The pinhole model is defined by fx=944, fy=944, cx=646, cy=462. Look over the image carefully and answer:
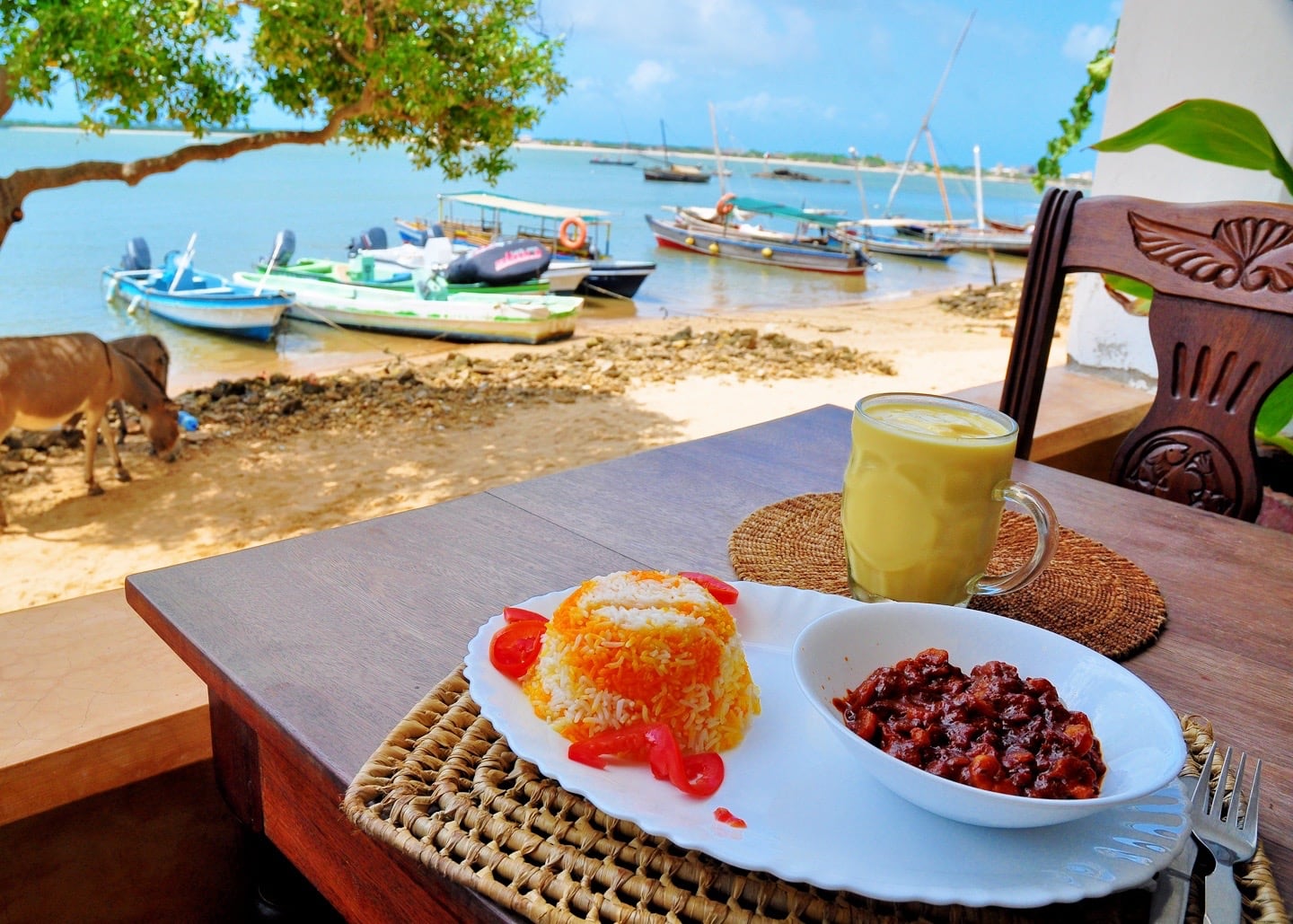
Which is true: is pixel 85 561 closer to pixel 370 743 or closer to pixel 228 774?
pixel 228 774

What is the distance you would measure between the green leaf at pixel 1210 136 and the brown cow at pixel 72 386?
162 inches

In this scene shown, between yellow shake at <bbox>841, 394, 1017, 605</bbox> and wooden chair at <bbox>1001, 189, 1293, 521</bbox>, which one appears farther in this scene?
wooden chair at <bbox>1001, 189, 1293, 521</bbox>

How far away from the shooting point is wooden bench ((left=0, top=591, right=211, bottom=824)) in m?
0.99

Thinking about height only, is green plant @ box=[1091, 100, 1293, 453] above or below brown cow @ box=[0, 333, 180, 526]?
above

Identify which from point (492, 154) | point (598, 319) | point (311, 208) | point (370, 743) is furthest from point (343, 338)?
point (311, 208)

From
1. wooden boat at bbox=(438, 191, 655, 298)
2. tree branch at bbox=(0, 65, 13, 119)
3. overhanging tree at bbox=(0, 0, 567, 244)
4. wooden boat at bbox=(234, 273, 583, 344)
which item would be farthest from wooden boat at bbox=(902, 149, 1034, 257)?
tree branch at bbox=(0, 65, 13, 119)

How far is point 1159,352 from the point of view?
1264mm

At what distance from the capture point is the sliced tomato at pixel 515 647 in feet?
1.82

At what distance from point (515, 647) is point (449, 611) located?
6.7 inches

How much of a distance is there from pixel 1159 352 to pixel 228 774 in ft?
3.96

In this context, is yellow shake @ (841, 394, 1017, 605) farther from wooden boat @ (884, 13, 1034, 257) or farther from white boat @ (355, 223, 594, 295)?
wooden boat @ (884, 13, 1034, 257)

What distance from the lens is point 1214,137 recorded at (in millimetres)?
1266

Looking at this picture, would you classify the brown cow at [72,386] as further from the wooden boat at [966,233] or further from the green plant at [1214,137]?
the wooden boat at [966,233]

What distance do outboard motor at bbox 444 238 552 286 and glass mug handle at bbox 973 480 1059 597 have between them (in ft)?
31.8
